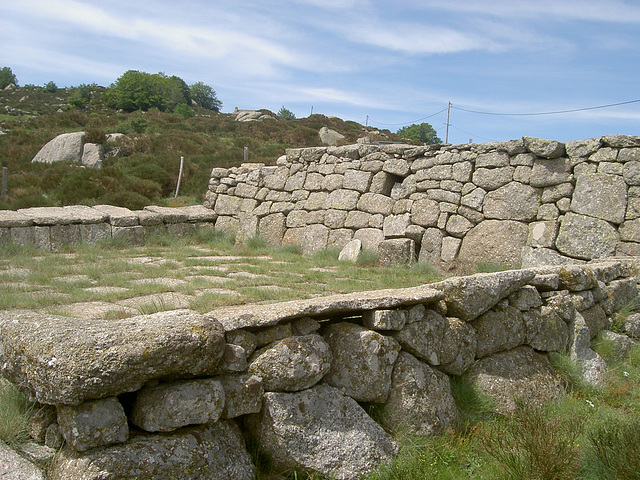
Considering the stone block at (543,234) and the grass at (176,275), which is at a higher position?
the stone block at (543,234)

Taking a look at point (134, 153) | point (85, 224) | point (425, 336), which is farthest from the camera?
point (134, 153)

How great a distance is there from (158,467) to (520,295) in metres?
3.18

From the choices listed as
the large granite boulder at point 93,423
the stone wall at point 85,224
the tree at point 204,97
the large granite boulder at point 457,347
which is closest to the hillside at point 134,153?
the stone wall at point 85,224

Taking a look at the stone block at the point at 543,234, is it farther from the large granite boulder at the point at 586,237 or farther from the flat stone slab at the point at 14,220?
the flat stone slab at the point at 14,220

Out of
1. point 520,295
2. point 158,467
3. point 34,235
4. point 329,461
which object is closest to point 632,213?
point 520,295

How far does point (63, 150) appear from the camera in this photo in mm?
21203

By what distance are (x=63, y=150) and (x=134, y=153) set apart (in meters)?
2.65

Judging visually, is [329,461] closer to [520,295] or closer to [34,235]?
[520,295]

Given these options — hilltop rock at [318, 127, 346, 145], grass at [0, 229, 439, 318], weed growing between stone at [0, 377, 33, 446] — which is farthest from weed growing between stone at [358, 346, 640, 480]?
hilltop rock at [318, 127, 346, 145]

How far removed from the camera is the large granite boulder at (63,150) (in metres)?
21.0

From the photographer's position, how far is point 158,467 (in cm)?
247

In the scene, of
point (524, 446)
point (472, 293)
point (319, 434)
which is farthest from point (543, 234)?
point (319, 434)

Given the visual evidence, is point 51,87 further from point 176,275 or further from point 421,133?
point 176,275

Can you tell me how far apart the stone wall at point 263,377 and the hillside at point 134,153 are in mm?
11024
